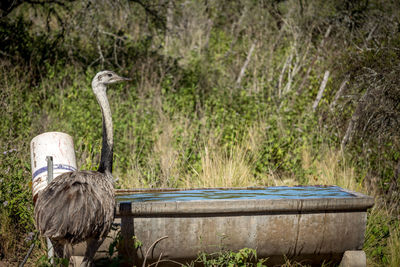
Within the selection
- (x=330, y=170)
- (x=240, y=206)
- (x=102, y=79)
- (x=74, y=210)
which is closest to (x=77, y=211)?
(x=74, y=210)

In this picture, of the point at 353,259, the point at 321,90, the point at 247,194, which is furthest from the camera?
the point at 321,90

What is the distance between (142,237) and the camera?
3.86m

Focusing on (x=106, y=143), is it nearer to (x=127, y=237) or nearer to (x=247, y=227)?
(x=127, y=237)

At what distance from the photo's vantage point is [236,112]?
771 centimetres

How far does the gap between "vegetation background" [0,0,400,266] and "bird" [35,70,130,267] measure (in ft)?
1.49

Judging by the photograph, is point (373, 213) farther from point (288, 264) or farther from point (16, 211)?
point (16, 211)

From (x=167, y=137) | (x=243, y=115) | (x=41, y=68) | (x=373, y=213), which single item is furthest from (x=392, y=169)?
(x=41, y=68)

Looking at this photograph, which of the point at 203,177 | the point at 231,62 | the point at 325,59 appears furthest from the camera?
the point at 231,62

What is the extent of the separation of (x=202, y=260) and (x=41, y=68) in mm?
6603

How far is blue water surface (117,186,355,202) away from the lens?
4664mm

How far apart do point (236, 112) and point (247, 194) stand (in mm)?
2978

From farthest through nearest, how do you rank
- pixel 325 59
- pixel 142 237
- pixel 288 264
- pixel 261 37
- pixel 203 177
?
1. pixel 261 37
2. pixel 325 59
3. pixel 203 177
4. pixel 288 264
5. pixel 142 237

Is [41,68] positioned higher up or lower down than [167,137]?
higher up

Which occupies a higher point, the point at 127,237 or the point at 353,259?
the point at 127,237
